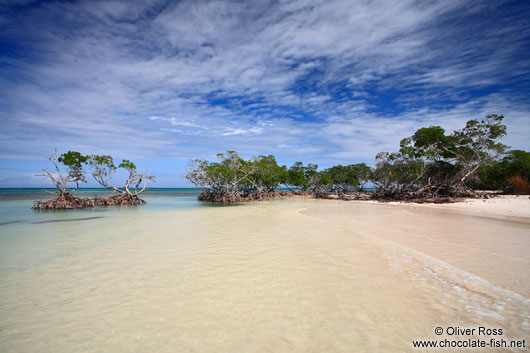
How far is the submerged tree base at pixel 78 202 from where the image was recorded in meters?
19.3

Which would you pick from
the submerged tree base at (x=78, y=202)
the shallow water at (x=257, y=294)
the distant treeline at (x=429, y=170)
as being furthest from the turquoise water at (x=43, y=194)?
the shallow water at (x=257, y=294)

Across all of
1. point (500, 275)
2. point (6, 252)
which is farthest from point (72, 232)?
point (500, 275)

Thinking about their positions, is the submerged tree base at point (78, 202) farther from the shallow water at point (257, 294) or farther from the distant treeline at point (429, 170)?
the shallow water at point (257, 294)

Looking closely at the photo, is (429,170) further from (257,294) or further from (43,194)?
(43,194)

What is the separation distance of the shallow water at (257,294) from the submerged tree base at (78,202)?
16.1m

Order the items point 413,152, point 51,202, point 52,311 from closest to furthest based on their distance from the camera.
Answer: point 52,311 → point 51,202 → point 413,152

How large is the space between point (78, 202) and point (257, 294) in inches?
926

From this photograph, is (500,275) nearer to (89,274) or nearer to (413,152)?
(89,274)

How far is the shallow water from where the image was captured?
2.61 metres

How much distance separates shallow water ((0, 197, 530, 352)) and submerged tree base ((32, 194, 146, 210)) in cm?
1607

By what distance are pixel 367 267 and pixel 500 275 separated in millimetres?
2133

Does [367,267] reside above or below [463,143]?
below

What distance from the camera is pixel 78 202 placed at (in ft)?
68.7

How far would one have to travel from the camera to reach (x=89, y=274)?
15.0ft
